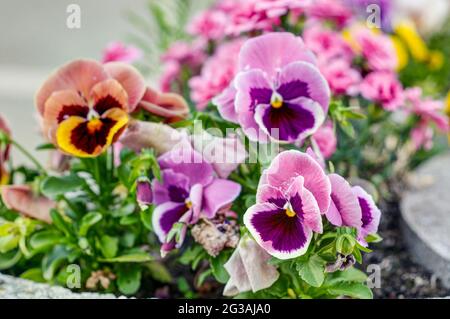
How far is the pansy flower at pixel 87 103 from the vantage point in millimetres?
1102

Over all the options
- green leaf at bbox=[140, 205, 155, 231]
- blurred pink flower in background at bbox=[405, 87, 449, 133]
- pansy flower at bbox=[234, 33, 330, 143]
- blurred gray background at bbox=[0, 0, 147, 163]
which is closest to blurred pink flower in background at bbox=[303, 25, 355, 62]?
blurred pink flower in background at bbox=[405, 87, 449, 133]

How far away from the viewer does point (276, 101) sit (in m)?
1.08

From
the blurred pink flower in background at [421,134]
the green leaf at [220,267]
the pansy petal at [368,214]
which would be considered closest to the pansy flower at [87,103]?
the green leaf at [220,267]

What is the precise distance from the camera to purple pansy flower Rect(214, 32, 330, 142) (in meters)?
1.06

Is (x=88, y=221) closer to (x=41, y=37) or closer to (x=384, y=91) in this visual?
(x=384, y=91)

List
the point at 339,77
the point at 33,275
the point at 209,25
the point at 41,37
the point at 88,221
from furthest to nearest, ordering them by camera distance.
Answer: the point at 41,37 → the point at 209,25 → the point at 339,77 → the point at 33,275 → the point at 88,221

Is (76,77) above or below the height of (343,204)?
above

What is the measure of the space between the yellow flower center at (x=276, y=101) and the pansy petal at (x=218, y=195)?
4.7 inches

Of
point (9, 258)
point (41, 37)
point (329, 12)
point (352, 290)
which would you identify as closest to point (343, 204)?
point (352, 290)

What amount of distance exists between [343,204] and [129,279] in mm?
405

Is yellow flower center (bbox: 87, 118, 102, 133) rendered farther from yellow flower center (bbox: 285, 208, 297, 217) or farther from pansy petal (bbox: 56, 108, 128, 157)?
yellow flower center (bbox: 285, 208, 297, 217)

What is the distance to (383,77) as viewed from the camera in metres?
1.46

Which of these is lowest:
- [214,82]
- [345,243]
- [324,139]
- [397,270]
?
[397,270]
